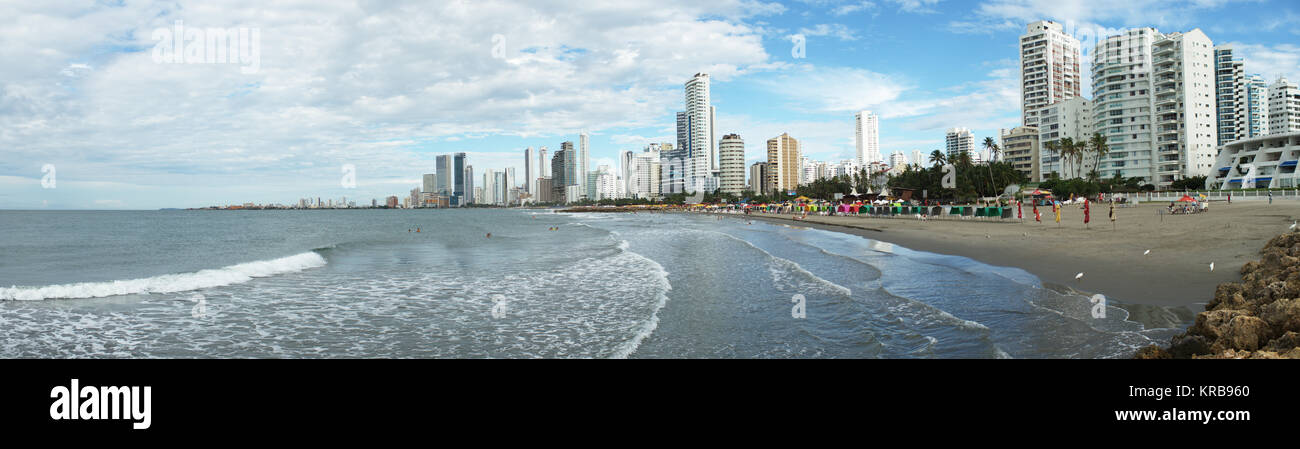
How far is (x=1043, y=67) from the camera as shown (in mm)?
132375

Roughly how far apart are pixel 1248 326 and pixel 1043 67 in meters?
154

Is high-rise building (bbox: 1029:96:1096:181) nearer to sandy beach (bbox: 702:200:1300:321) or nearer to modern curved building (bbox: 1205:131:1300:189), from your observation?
modern curved building (bbox: 1205:131:1300:189)

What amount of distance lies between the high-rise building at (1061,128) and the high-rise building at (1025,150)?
1.05 meters

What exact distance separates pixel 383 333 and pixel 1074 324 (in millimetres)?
10165

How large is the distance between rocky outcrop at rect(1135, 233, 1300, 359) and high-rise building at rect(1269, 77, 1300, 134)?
179 meters

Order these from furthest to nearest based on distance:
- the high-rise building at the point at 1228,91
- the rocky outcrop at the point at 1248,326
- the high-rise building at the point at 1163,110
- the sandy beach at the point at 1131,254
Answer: the high-rise building at the point at 1228,91, the high-rise building at the point at 1163,110, the sandy beach at the point at 1131,254, the rocky outcrop at the point at 1248,326

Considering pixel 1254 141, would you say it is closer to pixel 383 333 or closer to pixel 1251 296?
pixel 1251 296

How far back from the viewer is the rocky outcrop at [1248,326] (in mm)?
5141

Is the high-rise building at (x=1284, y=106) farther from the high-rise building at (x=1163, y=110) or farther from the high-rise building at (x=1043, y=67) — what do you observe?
the high-rise building at (x=1163, y=110)

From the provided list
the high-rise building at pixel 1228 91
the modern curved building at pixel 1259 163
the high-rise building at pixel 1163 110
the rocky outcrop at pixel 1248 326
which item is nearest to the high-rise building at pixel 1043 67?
the high-rise building at pixel 1228 91

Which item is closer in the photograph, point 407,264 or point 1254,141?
point 407,264

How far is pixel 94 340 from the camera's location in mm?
9328
